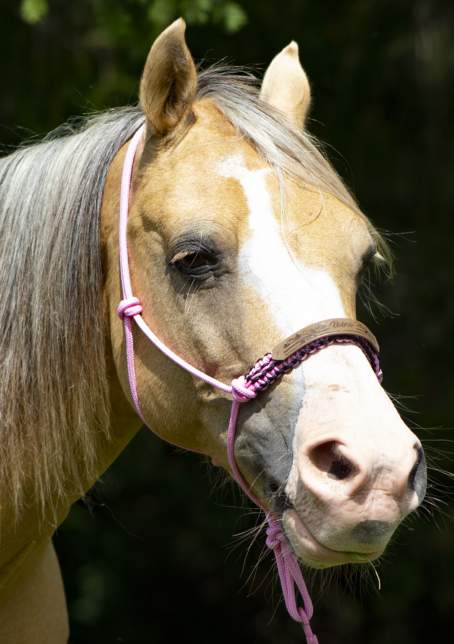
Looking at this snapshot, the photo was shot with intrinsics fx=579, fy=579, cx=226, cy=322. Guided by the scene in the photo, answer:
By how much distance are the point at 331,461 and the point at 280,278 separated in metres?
0.40

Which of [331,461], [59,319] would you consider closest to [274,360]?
[331,461]

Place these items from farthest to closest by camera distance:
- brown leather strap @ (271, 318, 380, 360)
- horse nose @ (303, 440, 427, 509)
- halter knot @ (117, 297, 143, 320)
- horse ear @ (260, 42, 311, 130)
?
1. horse ear @ (260, 42, 311, 130)
2. halter knot @ (117, 297, 143, 320)
3. brown leather strap @ (271, 318, 380, 360)
4. horse nose @ (303, 440, 427, 509)

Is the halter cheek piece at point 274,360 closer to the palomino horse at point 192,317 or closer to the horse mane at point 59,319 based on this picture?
the palomino horse at point 192,317

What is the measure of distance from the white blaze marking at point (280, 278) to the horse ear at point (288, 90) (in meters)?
0.55

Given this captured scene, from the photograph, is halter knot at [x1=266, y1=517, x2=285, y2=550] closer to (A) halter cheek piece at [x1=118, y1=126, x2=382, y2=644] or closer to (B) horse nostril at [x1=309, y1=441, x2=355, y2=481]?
(A) halter cheek piece at [x1=118, y1=126, x2=382, y2=644]

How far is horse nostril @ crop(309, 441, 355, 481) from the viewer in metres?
1.09

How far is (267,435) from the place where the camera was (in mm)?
1246

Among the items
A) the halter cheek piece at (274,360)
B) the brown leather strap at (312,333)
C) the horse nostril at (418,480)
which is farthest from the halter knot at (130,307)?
the horse nostril at (418,480)

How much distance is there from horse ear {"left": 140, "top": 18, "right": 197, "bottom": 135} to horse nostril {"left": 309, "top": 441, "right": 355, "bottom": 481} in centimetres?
90

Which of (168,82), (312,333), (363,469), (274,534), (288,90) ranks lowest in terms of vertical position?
(274,534)

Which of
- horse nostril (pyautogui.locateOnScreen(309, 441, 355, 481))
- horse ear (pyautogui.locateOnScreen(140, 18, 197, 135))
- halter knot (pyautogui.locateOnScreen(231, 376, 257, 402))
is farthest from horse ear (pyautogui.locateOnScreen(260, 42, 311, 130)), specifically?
horse nostril (pyautogui.locateOnScreen(309, 441, 355, 481))

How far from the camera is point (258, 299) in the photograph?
1.28 m

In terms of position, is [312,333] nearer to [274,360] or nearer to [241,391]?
[274,360]

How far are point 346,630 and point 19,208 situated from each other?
4405 mm
